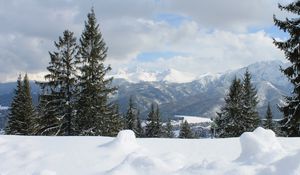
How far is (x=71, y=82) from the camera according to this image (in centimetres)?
3497

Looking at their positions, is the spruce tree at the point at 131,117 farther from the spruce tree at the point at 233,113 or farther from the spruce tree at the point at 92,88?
the spruce tree at the point at 92,88

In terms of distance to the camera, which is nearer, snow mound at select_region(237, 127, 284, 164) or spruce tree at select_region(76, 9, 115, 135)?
snow mound at select_region(237, 127, 284, 164)

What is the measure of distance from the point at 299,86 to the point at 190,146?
40.6ft

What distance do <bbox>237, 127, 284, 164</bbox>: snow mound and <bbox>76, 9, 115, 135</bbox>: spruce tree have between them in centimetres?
2426

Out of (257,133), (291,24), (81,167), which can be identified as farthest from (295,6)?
(81,167)

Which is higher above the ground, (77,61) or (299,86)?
(77,61)

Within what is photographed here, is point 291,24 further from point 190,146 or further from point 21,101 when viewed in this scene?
point 21,101

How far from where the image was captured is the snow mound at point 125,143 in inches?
473

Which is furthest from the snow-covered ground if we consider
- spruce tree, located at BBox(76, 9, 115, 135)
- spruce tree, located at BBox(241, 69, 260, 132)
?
spruce tree, located at BBox(241, 69, 260, 132)

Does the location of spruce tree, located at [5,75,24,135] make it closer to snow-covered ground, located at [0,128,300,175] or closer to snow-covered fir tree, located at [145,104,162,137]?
snow-covered fir tree, located at [145,104,162,137]

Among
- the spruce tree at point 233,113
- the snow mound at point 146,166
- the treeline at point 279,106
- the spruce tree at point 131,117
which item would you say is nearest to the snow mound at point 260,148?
the snow mound at point 146,166

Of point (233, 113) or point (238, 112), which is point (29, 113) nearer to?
point (233, 113)

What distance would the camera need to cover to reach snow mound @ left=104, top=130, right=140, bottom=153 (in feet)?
39.4

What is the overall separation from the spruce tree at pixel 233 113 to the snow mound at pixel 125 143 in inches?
1315
